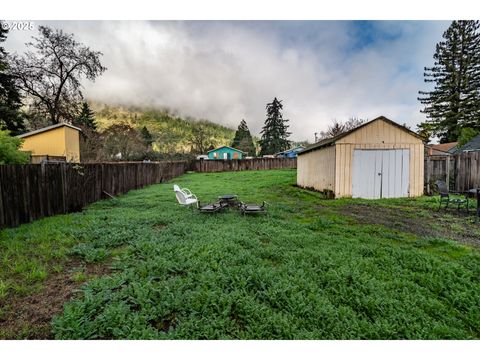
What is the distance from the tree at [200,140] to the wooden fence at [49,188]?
36.5 meters

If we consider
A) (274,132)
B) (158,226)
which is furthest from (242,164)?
(158,226)

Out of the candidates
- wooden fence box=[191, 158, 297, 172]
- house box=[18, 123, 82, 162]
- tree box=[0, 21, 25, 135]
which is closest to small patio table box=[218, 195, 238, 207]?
house box=[18, 123, 82, 162]

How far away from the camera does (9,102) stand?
17.8 metres

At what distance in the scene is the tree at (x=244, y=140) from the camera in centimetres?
5603

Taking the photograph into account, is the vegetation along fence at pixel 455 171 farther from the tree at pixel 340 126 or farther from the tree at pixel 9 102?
the tree at pixel 9 102

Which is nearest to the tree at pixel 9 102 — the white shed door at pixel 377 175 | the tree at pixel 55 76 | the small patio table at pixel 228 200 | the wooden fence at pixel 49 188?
the tree at pixel 55 76

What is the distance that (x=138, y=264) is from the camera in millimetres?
3250

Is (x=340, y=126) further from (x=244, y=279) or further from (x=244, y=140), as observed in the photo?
(x=244, y=279)

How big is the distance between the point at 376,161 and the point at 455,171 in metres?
3.37

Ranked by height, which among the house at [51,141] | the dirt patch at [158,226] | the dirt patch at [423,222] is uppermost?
the house at [51,141]

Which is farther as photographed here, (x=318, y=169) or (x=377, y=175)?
(x=318, y=169)

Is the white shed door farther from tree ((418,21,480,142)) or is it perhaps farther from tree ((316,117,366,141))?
tree ((316,117,366,141))

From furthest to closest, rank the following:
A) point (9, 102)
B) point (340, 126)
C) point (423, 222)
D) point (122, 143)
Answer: point (340, 126), point (122, 143), point (9, 102), point (423, 222)
